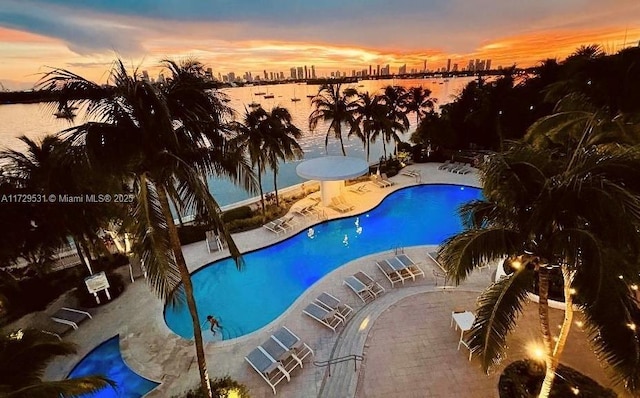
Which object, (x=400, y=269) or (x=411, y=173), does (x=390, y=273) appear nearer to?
(x=400, y=269)

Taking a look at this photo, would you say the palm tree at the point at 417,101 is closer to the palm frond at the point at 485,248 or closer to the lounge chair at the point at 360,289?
the lounge chair at the point at 360,289

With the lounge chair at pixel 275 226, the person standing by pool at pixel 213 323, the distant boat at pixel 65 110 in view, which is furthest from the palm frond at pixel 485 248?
the lounge chair at pixel 275 226

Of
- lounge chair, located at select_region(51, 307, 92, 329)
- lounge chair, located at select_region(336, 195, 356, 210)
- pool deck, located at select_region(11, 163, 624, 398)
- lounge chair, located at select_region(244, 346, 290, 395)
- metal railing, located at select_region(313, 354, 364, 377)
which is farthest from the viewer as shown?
lounge chair, located at select_region(336, 195, 356, 210)

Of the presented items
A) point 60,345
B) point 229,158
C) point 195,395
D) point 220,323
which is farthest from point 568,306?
point 220,323

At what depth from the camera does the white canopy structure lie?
16.9 meters

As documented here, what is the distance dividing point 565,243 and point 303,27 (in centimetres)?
2226

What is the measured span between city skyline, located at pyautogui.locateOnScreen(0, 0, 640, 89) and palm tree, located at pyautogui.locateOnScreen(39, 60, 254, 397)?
621cm

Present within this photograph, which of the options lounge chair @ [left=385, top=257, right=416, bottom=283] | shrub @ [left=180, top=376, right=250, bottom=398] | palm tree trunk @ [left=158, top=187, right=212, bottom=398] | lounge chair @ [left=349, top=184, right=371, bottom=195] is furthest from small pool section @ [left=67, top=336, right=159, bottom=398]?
lounge chair @ [left=349, top=184, right=371, bottom=195]

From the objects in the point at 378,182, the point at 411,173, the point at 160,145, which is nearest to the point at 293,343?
the point at 160,145

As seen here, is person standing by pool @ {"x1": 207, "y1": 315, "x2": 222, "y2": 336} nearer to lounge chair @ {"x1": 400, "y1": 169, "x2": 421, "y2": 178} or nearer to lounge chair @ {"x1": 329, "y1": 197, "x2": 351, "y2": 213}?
lounge chair @ {"x1": 329, "y1": 197, "x2": 351, "y2": 213}

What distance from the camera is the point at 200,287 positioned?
496 inches

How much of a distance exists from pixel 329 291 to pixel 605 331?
8.39m

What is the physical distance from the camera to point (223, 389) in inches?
289

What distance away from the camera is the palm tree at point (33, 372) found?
3.72 m
